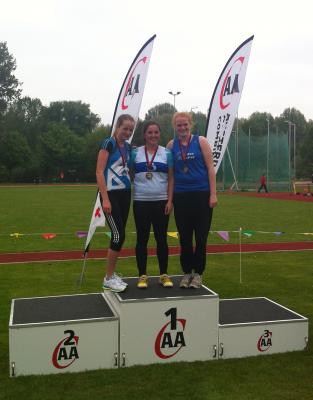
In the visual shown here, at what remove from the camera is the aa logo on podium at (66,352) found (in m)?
4.02

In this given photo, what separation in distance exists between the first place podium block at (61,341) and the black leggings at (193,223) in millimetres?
1042

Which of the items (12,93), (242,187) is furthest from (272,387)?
(12,93)

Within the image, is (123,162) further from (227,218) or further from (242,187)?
(242,187)

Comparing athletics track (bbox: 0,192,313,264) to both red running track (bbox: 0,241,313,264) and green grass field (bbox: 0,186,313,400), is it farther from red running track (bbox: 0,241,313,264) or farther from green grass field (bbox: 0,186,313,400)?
green grass field (bbox: 0,186,313,400)

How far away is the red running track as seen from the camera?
363 inches

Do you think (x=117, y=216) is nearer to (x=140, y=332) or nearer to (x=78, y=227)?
(x=140, y=332)

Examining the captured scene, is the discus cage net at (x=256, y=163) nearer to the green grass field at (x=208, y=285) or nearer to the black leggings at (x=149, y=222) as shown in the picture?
the green grass field at (x=208, y=285)

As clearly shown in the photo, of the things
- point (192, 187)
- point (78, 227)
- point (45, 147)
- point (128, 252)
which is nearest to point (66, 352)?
point (192, 187)

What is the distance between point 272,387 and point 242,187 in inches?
1485

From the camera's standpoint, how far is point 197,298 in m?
4.27

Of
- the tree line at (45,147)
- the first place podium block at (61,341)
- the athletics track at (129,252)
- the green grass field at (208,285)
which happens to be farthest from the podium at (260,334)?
the tree line at (45,147)

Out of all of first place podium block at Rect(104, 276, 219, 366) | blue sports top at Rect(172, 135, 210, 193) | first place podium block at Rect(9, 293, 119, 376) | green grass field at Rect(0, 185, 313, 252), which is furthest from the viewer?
green grass field at Rect(0, 185, 313, 252)

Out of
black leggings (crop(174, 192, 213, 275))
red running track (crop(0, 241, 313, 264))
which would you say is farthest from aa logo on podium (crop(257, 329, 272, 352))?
red running track (crop(0, 241, 313, 264))

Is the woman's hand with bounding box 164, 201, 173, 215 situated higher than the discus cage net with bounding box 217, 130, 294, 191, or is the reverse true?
the discus cage net with bounding box 217, 130, 294, 191
